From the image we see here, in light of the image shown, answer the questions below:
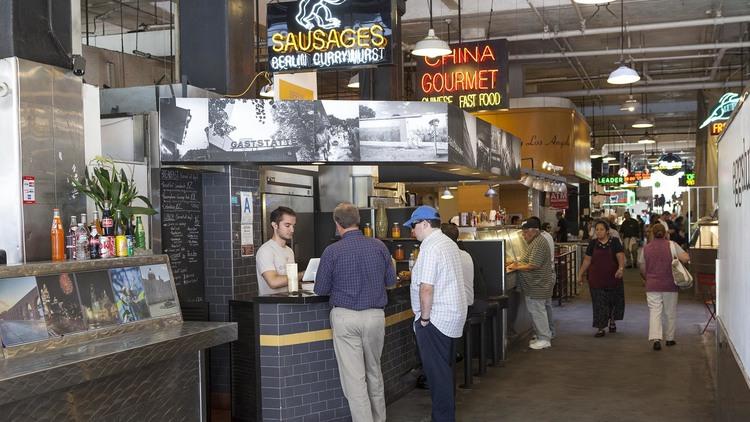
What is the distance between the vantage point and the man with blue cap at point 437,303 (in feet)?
19.4

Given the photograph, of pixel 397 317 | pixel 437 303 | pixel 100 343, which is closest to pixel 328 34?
pixel 437 303

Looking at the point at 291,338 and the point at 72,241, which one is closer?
the point at 72,241

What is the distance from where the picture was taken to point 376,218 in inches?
453

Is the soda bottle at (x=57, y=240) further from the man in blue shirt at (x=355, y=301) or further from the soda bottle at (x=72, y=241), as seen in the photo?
the man in blue shirt at (x=355, y=301)

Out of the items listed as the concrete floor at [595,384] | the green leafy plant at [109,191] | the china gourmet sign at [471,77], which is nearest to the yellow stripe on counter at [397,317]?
the concrete floor at [595,384]

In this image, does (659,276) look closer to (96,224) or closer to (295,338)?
(295,338)

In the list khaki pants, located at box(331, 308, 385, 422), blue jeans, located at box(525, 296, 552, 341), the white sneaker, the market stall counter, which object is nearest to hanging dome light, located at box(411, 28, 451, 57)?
blue jeans, located at box(525, 296, 552, 341)

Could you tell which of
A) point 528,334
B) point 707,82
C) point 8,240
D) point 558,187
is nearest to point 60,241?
point 8,240

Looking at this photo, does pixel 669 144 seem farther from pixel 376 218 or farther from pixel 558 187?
pixel 376 218

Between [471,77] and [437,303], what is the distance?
565 cm

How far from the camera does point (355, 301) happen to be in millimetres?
5777

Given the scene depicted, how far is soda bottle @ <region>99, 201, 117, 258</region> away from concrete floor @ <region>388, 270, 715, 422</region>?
289 cm

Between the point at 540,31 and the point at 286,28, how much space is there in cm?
981

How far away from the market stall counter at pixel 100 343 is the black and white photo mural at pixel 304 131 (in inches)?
64.8
